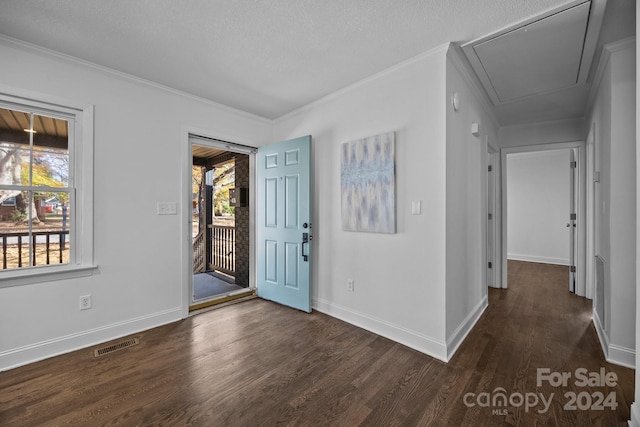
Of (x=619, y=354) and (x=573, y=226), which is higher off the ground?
(x=573, y=226)

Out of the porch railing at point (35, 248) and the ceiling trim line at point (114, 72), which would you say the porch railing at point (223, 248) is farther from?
the porch railing at point (35, 248)

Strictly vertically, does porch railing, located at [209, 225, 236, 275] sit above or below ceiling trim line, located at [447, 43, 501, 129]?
below

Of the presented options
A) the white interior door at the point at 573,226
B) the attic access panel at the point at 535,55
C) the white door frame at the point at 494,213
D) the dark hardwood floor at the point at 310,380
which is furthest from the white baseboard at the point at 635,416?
the white interior door at the point at 573,226

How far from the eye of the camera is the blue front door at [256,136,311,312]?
10.7ft

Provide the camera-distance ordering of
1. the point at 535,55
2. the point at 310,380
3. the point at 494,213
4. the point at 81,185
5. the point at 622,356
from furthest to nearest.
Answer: the point at 494,213, the point at 81,185, the point at 535,55, the point at 622,356, the point at 310,380

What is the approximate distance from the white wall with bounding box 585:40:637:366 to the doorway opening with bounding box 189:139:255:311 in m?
3.73

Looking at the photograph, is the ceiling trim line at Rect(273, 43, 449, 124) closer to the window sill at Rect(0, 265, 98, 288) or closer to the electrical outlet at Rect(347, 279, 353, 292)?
the electrical outlet at Rect(347, 279, 353, 292)

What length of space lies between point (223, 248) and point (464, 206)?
14.2 feet

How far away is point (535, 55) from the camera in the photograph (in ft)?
7.89

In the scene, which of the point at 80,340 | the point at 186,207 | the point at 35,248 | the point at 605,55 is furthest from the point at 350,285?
the point at 605,55

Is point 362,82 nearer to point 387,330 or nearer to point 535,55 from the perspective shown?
point 535,55

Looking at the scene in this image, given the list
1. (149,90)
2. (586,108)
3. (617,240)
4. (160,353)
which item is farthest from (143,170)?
(586,108)

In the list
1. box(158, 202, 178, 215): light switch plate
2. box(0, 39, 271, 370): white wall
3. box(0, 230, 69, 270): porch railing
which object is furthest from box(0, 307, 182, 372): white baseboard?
box(158, 202, 178, 215): light switch plate

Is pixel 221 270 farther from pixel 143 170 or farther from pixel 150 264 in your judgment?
pixel 143 170
